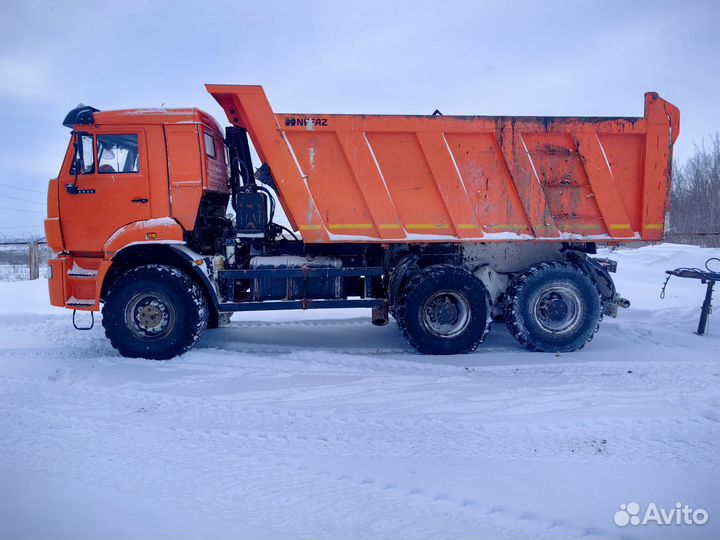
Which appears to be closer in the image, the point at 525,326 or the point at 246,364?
the point at 246,364

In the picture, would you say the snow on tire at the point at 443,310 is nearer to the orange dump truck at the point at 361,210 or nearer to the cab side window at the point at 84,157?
the orange dump truck at the point at 361,210

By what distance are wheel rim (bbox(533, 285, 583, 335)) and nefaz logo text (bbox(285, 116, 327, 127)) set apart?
3.49m

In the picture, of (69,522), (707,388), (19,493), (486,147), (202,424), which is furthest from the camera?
(486,147)

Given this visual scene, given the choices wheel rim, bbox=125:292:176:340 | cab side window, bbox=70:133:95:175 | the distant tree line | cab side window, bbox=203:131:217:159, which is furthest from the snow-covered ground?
the distant tree line

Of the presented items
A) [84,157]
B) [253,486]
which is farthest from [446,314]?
[84,157]

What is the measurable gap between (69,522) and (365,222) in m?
4.27

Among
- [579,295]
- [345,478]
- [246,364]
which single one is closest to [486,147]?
[579,295]

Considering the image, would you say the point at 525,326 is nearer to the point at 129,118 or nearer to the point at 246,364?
the point at 246,364

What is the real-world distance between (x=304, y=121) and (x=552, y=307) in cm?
392

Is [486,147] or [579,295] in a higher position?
[486,147]

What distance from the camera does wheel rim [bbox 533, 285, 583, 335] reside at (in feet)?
19.7

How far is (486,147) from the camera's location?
5.89 metres

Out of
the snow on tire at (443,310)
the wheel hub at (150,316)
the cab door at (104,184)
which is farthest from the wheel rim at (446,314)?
the cab door at (104,184)

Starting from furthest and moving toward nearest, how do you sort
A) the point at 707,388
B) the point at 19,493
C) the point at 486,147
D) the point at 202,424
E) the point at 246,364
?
1. the point at 486,147
2. the point at 246,364
3. the point at 707,388
4. the point at 202,424
5. the point at 19,493
